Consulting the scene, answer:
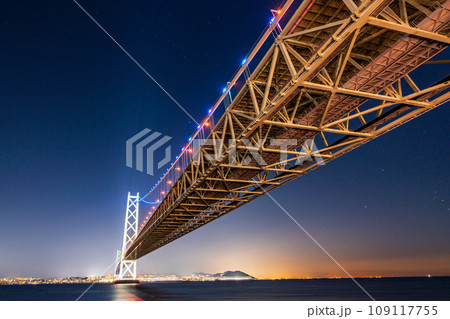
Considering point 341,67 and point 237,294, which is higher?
point 341,67

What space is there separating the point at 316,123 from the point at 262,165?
5120 millimetres

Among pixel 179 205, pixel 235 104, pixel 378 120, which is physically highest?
pixel 235 104

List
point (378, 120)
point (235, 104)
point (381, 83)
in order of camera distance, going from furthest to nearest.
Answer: point (235, 104)
point (378, 120)
point (381, 83)

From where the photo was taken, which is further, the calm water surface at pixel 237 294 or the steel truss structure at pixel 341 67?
the calm water surface at pixel 237 294

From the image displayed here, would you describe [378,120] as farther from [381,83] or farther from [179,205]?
[179,205]

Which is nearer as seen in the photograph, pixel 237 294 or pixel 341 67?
pixel 341 67

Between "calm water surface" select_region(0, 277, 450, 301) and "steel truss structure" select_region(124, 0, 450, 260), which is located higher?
"steel truss structure" select_region(124, 0, 450, 260)

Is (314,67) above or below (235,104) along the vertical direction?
below

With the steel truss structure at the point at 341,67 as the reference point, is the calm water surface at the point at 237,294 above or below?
below

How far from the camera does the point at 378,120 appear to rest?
1218 centimetres

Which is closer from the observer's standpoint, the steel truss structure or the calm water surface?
the steel truss structure
